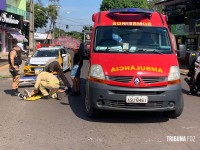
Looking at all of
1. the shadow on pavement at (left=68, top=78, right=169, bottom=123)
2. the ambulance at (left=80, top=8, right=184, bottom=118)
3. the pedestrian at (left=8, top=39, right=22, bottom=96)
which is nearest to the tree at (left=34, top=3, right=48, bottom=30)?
the pedestrian at (left=8, top=39, right=22, bottom=96)

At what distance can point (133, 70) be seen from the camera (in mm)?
7023

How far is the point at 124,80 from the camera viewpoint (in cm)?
→ 697

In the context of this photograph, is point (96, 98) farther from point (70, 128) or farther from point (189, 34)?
point (189, 34)

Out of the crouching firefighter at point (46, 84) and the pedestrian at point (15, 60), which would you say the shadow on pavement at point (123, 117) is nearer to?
the crouching firefighter at point (46, 84)

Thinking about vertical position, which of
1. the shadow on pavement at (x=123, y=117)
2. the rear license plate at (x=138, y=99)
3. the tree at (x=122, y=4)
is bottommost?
the shadow on pavement at (x=123, y=117)

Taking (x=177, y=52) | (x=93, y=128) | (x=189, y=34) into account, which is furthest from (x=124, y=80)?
(x=189, y=34)

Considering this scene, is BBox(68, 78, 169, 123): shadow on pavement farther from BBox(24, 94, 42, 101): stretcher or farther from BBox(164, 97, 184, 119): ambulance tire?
BBox(24, 94, 42, 101): stretcher

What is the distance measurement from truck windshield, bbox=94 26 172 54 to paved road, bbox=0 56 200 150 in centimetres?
148

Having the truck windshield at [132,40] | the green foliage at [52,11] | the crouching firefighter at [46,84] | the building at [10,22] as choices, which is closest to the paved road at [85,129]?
the crouching firefighter at [46,84]

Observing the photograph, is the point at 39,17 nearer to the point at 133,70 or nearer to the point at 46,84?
the point at 46,84

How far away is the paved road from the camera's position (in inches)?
230

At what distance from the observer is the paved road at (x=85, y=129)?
19.1ft

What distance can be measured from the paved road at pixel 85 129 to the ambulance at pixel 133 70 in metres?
0.37

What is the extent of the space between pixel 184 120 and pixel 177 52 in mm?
1733
